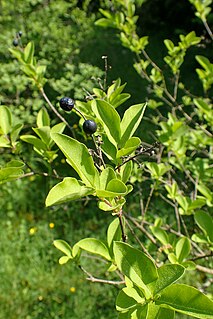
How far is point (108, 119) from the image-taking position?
84 cm

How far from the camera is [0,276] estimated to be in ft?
8.48

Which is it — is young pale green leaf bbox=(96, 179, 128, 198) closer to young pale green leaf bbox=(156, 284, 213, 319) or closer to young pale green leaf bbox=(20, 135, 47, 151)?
young pale green leaf bbox=(156, 284, 213, 319)

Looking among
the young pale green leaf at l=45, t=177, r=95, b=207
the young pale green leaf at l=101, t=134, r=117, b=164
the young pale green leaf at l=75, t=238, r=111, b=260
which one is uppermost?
the young pale green leaf at l=45, t=177, r=95, b=207

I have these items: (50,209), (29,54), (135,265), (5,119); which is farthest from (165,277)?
(50,209)

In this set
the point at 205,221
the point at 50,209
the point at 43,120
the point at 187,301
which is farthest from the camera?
the point at 50,209

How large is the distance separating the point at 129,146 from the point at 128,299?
0.96 feet

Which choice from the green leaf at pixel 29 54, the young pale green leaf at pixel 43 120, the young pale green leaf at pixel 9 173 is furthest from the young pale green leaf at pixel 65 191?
the green leaf at pixel 29 54

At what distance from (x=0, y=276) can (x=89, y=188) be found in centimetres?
210

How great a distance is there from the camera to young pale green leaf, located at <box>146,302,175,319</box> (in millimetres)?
695

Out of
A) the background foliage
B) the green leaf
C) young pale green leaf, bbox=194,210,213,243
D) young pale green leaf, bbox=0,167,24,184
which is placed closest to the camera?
young pale green leaf, bbox=0,167,24,184

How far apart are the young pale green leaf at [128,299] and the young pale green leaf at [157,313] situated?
0.08ft

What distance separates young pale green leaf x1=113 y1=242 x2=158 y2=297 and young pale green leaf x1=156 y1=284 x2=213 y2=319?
0.03 m

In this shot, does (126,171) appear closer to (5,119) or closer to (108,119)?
(108,119)

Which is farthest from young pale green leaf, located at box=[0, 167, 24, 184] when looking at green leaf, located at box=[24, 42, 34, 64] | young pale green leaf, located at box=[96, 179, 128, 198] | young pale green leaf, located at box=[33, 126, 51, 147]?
green leaf, located at box=[24, 42, 34, 64]
